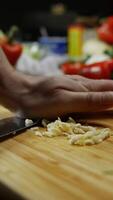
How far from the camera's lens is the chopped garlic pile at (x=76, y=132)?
2.54 feet

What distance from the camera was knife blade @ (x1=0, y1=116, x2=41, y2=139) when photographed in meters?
0.81

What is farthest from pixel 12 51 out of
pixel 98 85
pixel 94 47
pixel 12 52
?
pixel 98 85

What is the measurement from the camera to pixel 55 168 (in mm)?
661

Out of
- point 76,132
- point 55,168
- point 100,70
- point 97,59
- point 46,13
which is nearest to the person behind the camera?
point 55,168

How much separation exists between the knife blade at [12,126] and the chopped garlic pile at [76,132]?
24 millimetres

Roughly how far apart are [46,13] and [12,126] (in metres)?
3.69

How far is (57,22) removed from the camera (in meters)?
3.91

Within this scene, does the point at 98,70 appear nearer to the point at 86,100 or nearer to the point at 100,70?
the point at 100,70

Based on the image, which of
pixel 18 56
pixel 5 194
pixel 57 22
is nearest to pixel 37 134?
pixel 5 194

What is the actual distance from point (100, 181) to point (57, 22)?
11.2 feet

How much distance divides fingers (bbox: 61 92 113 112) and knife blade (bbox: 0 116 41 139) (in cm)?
8

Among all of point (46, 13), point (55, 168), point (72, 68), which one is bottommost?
point (55, 168)

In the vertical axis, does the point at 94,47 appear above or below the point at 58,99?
above

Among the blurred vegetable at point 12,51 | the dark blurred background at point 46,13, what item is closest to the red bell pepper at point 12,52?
the blurred vegetable at point 12,51
